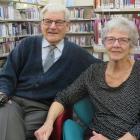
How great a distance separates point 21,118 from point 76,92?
1.31 feet

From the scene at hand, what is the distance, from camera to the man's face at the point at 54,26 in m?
2.19

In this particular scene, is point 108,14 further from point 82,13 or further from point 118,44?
point 82,13

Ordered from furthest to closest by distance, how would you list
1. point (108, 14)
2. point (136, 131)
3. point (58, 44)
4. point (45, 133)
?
point (108, 14) → point (58, 44) → point (45, 133) → point (136, 131)

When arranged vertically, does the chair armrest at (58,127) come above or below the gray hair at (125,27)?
below

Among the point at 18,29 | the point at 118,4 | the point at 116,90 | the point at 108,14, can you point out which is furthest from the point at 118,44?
the point at 18,29

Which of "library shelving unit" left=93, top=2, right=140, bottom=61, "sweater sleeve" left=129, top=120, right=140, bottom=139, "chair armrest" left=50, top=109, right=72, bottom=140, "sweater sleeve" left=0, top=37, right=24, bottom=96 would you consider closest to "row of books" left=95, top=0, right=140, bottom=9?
"library shelving unit" left=93, top=2, right=140, bottom=61

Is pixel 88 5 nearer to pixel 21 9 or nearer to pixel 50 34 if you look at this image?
pixel 21 9

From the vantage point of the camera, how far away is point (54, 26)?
2.20 m

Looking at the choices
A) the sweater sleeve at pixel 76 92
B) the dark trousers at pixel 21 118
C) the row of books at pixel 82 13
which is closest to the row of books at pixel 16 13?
the row of books at pixel 82 13

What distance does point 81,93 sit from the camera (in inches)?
77.4

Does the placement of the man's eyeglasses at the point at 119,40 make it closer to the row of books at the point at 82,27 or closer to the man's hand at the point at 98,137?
the man's hand at the point at 98,137

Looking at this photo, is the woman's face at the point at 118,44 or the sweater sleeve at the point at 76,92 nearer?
the woman's face at the point at 118,44

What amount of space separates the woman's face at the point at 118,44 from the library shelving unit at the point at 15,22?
4357 millimetres

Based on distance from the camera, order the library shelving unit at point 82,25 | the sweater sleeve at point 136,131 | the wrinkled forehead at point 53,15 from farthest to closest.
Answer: the library shelving unit at point 82,25
the wrinkled forehead at point 53,15
the sweater sleeve at point 136,131
